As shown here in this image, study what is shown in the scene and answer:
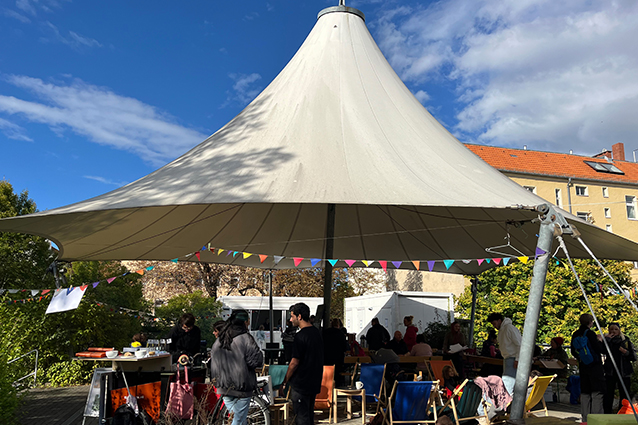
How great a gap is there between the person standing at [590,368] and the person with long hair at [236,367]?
3803 millimetres

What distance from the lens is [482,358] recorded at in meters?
7.84

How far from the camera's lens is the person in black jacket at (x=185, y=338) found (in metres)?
5.88

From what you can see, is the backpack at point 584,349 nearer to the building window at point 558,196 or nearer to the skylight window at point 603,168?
the building window at point 558,196

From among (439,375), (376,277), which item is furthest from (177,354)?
(376,277)

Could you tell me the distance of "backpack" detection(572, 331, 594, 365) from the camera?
18.0ft

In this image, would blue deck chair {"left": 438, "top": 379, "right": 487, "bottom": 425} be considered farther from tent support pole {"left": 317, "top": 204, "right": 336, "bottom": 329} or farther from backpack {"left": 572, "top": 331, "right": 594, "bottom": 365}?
tent support pole {"left": 317, "top": 204, "right": 336, "bottom": 329}

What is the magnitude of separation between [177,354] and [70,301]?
147 centimetres

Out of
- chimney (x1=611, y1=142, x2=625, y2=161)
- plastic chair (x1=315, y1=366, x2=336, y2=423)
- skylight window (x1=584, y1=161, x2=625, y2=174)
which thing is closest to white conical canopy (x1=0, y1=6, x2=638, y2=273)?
plastic chair (x1=315, y1=366, x2=336, y2=423)

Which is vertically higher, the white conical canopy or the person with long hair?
the white conical canopy

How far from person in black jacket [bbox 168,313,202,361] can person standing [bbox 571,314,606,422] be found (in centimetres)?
448

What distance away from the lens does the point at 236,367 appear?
4.00m

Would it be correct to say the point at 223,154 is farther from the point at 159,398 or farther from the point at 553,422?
the point at 553,422

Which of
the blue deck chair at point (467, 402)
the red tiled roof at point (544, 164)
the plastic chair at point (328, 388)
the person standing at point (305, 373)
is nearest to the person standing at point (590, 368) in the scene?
the blue deck chair at point (467, 402)

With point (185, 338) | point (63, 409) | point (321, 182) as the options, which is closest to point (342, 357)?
point (185, 338)
